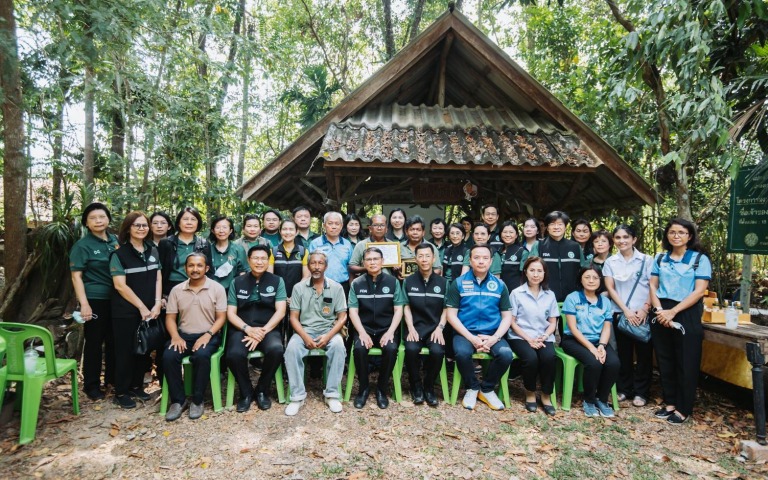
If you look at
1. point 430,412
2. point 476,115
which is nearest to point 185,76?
point 476,115

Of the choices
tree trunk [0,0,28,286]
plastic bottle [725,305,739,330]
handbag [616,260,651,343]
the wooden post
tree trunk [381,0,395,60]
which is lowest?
handbag [616,260,651,343]

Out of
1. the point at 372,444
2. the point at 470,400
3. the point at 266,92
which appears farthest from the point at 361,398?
the point at 266,92

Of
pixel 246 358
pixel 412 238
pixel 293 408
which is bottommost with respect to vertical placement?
pixel 293 408

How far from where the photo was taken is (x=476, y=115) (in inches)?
259

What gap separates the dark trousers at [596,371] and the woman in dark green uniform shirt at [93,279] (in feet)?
15.2

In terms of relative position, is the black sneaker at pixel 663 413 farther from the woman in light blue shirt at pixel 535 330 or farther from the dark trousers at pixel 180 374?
the dark trousers at pixel 180 374

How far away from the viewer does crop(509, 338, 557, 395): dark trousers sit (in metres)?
4.05

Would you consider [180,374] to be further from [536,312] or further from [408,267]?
[536,312]

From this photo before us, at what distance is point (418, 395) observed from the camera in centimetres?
418

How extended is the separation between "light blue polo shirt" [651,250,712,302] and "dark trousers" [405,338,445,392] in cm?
223

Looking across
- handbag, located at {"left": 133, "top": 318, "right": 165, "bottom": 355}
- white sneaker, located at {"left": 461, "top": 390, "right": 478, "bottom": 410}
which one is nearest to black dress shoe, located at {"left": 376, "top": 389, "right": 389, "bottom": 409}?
white sneaker, located at {"left": 461, "top": 390, "right": 478, "bottom": 410}

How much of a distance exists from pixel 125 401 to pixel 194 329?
958mm

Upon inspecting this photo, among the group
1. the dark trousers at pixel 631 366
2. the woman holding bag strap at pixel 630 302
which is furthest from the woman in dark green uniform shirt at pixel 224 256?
the dark trousers at pixel 631 366

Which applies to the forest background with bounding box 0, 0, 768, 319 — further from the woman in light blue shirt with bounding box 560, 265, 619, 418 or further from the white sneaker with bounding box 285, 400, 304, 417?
the white sneaker with bounding box 285, 400, 304, 417
